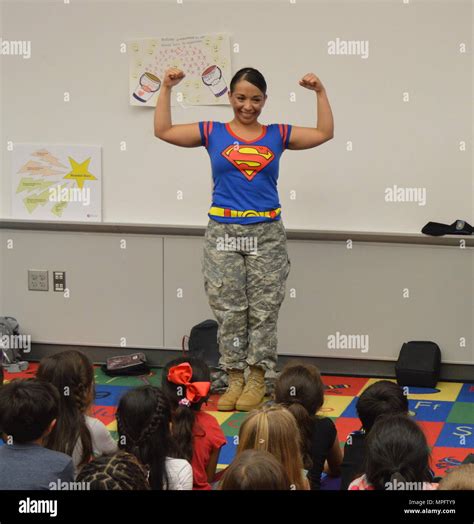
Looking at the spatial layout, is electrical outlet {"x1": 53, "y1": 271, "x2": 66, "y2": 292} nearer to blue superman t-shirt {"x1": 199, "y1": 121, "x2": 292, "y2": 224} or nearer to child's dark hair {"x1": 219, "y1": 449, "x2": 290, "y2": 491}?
blue superman t-shirt {"x1": 199, "y1": 121, "x2": 292, "y2": 224}

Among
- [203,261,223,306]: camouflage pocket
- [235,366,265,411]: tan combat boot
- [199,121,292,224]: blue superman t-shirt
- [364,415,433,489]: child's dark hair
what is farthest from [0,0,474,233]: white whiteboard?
[364,415,433,489]: child's dark hair

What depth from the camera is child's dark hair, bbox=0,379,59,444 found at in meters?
3.03

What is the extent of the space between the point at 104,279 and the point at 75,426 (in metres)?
2.75

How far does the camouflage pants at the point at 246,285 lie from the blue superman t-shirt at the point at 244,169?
6 centimetres

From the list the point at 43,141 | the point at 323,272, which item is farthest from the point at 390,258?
the point at 43,141

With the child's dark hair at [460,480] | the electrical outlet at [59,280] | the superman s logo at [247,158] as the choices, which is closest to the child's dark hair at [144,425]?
the child's dark hair at [460,480]

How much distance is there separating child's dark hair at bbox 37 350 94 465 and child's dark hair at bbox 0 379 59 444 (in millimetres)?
352

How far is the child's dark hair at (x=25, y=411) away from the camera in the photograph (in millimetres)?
3027

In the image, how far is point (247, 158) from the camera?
5.05 m

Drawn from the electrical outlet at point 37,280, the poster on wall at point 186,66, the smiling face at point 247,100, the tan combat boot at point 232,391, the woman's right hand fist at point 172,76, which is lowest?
the tan combat boot at point 232,391

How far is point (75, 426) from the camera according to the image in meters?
3.48

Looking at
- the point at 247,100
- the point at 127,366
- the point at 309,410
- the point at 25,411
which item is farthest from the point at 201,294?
the point at 25,411

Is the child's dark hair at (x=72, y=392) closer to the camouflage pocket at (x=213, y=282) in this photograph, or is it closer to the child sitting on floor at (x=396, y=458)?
the child sitting on floor at (x=396, y=458)

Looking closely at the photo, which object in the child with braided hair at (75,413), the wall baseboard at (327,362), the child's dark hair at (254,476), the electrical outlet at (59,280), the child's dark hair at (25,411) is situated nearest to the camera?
the child's dark hair at (254,476)
